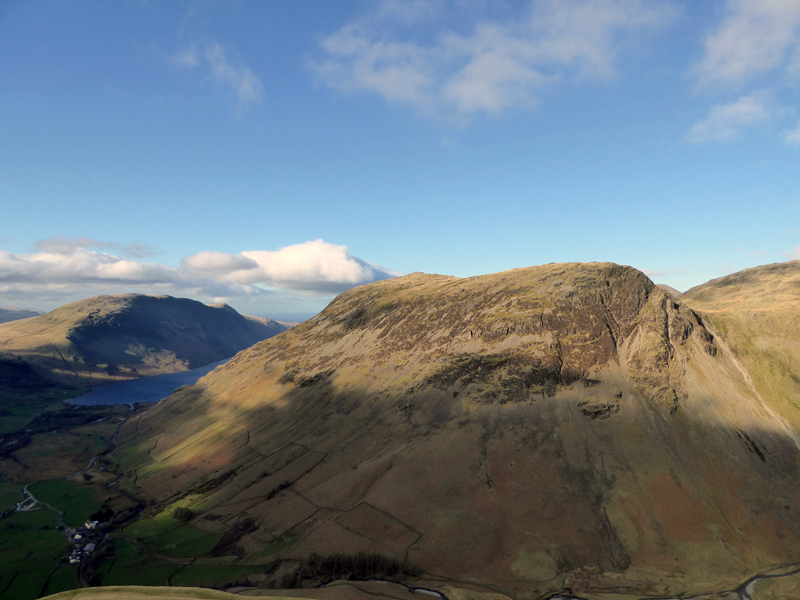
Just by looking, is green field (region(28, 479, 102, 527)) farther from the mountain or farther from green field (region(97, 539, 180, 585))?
the mountain

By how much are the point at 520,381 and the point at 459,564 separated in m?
58.6

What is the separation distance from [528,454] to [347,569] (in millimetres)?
53908

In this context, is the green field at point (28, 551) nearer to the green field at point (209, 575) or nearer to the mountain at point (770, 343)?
the green field at point (209, 575)

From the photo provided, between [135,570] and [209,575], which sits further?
[135,570]

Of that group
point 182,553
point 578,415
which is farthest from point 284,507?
point 578,415

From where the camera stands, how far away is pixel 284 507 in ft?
356

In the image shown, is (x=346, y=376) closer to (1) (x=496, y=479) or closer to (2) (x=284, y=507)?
(2) (x=284, y=507)

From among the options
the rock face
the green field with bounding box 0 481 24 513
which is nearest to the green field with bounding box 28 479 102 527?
the green field with bounding box 0 481 24 513

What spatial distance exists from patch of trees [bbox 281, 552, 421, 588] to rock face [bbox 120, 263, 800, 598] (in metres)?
2.07

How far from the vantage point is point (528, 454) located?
10800 cm

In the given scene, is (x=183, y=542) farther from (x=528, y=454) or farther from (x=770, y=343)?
(x=770, y=343)

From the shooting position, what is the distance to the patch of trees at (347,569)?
3268 inches

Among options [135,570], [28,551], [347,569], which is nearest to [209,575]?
[135,570]

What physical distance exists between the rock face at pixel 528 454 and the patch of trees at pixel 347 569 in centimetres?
207
